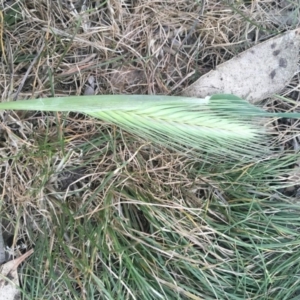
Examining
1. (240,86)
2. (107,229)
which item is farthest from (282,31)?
(107,229)

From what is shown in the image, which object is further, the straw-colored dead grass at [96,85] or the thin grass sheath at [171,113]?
the straw-colored dead grass at [96,85]

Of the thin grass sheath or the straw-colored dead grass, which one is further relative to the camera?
the straw-colored dead grass

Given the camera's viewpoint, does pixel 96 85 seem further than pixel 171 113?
Yes
